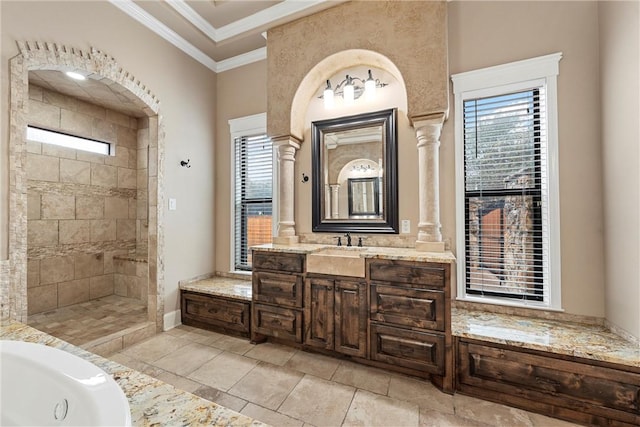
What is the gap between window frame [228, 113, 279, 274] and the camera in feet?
10.9

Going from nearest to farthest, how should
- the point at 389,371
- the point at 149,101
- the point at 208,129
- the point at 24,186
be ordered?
the point at 24,186
the point at 389,371
the point at 149,101
the point at 208,129

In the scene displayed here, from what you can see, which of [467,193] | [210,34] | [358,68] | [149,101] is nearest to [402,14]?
[358,68]

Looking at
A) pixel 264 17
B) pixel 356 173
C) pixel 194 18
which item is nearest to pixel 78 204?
pixel 194 18

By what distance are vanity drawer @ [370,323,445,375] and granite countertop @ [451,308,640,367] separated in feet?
0.62

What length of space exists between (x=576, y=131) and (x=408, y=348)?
85.6 inches

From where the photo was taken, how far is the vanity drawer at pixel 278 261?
7.99 feet

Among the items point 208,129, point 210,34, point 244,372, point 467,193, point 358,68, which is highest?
point 210,34

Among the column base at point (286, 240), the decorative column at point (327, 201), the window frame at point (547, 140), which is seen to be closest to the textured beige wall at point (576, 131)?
the window frame at point (547, 140)

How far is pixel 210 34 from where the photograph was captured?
3.09 meters

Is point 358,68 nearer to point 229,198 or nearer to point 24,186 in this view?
point 229,198

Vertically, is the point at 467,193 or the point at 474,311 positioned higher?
the point at 467,193

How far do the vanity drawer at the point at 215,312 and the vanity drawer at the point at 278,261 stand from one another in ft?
1.56

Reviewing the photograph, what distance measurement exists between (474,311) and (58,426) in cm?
272

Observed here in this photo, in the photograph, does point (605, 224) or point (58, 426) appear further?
Result: point (605, 224)
